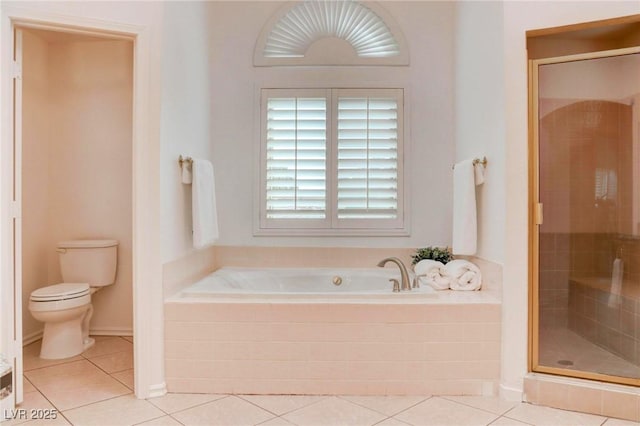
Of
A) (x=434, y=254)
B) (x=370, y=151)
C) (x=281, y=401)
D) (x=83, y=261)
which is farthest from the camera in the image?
(x=370, y=151)

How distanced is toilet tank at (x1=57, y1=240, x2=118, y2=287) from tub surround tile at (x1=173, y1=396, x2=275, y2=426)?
1621 millimetres

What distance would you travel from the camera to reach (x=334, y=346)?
2.33 m

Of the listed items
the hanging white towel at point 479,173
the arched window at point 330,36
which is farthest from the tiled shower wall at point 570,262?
the arched window at point 330,36

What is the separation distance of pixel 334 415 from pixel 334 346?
0.36m

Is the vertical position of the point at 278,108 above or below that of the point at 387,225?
above

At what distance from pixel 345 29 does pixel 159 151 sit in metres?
1.96

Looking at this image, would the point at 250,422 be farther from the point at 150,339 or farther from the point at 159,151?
the point at 159,151

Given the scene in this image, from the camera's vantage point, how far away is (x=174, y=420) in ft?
6.75

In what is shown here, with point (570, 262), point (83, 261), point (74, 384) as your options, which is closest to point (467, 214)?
point (570, 262)

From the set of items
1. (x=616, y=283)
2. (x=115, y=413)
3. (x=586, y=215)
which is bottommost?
(x=115, y=413)

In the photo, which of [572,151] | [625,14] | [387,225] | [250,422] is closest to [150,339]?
[250,422]

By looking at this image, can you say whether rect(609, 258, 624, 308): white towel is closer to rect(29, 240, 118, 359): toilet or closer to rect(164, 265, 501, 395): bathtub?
rect(164, 265, 501, 395): bathtub

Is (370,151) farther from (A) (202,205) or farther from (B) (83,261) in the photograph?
(B) (83,261)

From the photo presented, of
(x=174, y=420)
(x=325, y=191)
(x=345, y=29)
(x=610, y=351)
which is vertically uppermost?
(x=345, y=29)
